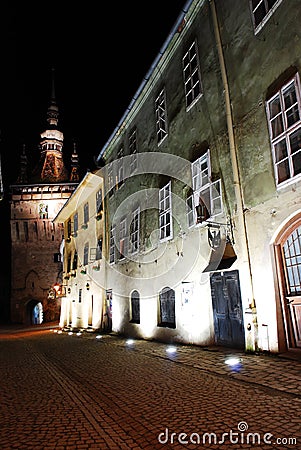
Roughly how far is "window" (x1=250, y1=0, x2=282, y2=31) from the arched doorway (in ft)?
17.3

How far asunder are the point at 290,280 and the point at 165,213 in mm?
6655

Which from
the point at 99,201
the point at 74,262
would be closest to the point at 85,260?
the point at 74,262

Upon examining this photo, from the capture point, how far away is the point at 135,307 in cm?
1658

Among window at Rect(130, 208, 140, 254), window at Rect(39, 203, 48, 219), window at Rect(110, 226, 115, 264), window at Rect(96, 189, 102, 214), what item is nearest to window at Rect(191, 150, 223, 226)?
window at Rect(130, 208, 140, 254)

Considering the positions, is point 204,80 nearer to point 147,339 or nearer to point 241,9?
point 241,9

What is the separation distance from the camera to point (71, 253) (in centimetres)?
3020

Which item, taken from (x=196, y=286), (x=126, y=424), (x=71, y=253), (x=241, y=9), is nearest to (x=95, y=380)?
(x=126, y=424)

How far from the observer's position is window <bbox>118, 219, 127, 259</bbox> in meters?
18.2

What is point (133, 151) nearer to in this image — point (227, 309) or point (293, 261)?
point (227, 309)

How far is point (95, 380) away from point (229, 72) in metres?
9.34

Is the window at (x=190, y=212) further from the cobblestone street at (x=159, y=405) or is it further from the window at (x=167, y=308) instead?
the cobblestone street at (x=159, y=405)

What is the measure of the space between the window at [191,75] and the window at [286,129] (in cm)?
387

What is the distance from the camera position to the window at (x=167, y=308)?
12969mm

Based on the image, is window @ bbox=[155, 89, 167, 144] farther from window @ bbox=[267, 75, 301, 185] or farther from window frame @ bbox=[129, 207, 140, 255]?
window @ bbox=[267, 75, 301, 185]
